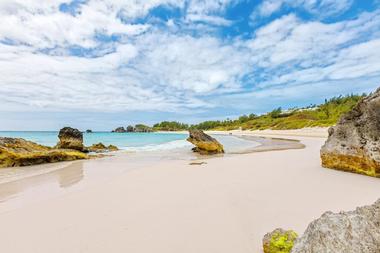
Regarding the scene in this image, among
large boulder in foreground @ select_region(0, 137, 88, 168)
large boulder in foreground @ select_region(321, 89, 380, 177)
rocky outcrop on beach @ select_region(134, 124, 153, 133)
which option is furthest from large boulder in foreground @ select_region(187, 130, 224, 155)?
rocky outcrop on beach @ select_region(134, 124, 153, 133)

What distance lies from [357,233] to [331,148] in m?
7.31

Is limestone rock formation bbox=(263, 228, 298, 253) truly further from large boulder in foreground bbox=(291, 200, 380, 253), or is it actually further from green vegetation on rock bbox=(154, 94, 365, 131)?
green vegetation on rock bbox=(154, 94, 365, 131)

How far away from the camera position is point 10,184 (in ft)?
28.0

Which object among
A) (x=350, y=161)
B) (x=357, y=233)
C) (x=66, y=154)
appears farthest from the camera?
(x=66, y=154)

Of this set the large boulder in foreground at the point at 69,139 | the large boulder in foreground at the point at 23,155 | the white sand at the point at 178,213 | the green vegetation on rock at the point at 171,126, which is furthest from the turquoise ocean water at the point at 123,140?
the green vegetation on rock at the point at 171,126

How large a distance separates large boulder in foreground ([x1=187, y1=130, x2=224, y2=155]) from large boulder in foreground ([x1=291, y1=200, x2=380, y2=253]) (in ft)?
54.0

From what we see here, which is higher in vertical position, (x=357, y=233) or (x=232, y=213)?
(x=357, y=233)

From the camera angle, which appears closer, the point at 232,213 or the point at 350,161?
the point at 232,213

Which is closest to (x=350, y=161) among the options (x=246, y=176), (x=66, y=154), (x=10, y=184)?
(x=246, y=176)

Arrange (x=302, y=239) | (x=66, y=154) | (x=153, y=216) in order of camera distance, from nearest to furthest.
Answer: (x=302, y=239) < (x=153, y=216) < (x=66, y=154)

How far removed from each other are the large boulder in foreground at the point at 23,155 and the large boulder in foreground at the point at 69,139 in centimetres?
400

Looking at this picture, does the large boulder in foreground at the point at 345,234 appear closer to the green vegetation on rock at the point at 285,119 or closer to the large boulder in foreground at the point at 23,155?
the large boulder in foreground at the point at 23,155

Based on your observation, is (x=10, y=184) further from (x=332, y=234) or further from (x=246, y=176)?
(x=332, y=234)

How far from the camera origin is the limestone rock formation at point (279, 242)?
2770 millimetres
